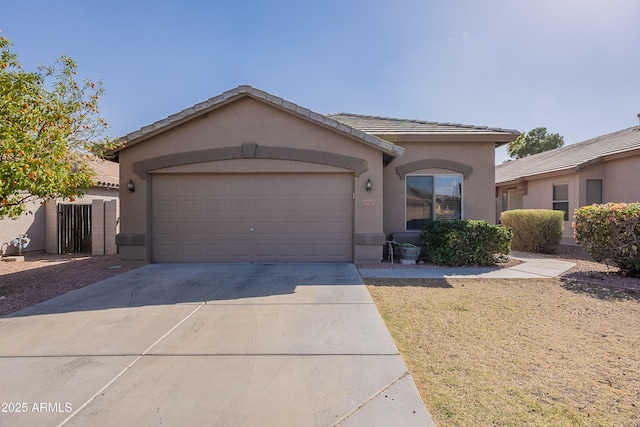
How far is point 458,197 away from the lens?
1030cm

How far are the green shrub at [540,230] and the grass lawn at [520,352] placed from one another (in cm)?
562

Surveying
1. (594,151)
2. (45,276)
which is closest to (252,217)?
(45,276)

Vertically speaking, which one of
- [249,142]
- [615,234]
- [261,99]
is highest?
[261,99]

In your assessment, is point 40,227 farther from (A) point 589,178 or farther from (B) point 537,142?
(B) point 537,142

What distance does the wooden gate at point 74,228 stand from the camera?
40.7 feet

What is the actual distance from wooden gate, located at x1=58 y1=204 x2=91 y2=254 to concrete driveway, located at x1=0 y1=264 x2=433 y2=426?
8.10 meters

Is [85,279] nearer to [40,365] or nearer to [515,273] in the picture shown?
[40,365]

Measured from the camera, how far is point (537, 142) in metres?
41.5

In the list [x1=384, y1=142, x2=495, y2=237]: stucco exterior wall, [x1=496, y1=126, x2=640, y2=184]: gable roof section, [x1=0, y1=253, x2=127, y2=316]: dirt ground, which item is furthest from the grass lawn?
[x1=496, y1=126, x2=640, y2=184]: gable roof section

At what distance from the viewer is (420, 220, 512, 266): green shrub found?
8.55 m

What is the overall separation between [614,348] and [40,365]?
6.65 m

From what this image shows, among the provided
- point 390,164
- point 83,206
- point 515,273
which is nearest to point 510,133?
point 390,164

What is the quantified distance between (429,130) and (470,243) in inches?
156

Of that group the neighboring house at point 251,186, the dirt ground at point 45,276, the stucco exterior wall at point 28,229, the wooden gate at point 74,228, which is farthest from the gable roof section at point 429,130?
the stucco exterior wall at point 28,229
